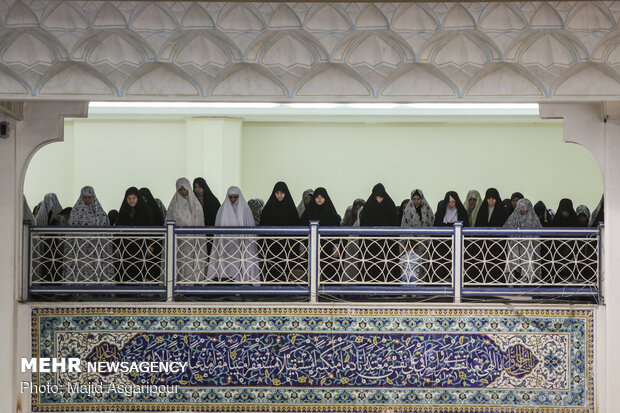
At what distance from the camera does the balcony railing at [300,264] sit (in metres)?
5.58

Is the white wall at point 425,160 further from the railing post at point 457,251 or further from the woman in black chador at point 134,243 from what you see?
the railing post at point 457,251

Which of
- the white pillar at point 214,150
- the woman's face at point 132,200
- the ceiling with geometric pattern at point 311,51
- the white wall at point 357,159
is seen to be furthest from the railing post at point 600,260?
the white pillar at point 214,150

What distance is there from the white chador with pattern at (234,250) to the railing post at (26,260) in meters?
1.24

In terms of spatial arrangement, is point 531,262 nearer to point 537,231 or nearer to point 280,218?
point 537,231

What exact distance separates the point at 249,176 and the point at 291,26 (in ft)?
14.4

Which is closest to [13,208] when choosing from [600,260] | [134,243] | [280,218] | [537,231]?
[134,243]

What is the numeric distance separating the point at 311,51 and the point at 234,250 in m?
1.86

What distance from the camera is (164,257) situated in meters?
5.68

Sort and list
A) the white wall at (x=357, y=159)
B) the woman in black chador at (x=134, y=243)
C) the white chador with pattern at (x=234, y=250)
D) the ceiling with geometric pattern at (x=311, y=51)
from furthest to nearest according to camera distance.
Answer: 1. the white wall at (x=357, y=159)
2. the woman in black chador at (x=134, y=243)
3. the white chador with pattern at (x=234, y=250)
4. the ceiling with geometric pattern at (x=311, y=51)

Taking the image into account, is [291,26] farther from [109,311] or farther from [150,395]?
[150,395]

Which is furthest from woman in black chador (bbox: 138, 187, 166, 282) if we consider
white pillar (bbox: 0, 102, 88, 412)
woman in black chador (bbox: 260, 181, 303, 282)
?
white pillar (bbox: 0, 102, 88, 412)

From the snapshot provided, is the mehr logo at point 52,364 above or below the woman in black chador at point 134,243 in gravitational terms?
below

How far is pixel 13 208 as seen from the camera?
18.2 feet

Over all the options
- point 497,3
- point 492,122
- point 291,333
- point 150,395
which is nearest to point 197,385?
point 150,395
